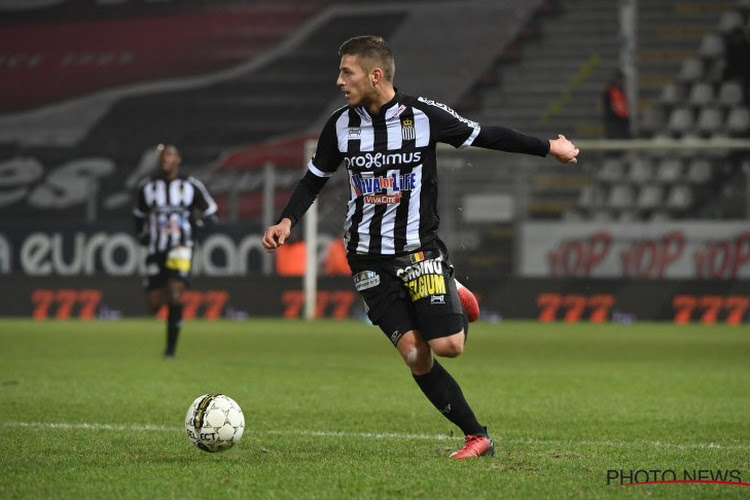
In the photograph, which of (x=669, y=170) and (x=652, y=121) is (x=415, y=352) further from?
(x=652, y=121)

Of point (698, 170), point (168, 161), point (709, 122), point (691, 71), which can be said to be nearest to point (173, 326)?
point (168, 161)

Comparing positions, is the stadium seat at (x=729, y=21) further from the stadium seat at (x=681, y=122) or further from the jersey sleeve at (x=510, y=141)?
the jersey sleeve at (x=510, y=141)

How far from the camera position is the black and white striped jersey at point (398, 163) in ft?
20.4

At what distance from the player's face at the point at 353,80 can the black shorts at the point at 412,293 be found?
0.78 m

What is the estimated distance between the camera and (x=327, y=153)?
6434 mm

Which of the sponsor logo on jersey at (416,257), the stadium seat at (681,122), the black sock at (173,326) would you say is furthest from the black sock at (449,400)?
the stadium seat at (681,122)

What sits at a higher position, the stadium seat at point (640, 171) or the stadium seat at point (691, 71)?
the stadium seat at point (691, 71)

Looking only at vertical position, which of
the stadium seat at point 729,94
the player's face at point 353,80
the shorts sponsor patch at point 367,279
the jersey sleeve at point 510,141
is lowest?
the shorts sponsor patch at point 367,279

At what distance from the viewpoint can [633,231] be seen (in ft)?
64.8

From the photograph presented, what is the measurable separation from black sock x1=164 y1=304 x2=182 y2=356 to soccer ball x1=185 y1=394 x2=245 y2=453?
672cm

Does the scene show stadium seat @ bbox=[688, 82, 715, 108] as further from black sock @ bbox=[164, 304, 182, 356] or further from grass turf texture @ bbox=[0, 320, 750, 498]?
black sock @ bbox=[164, 304, 182, 356]

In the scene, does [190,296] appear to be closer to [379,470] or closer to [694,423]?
[694,423]

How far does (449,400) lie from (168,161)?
722 centimetres

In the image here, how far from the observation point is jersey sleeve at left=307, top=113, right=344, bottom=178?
6.38 m
